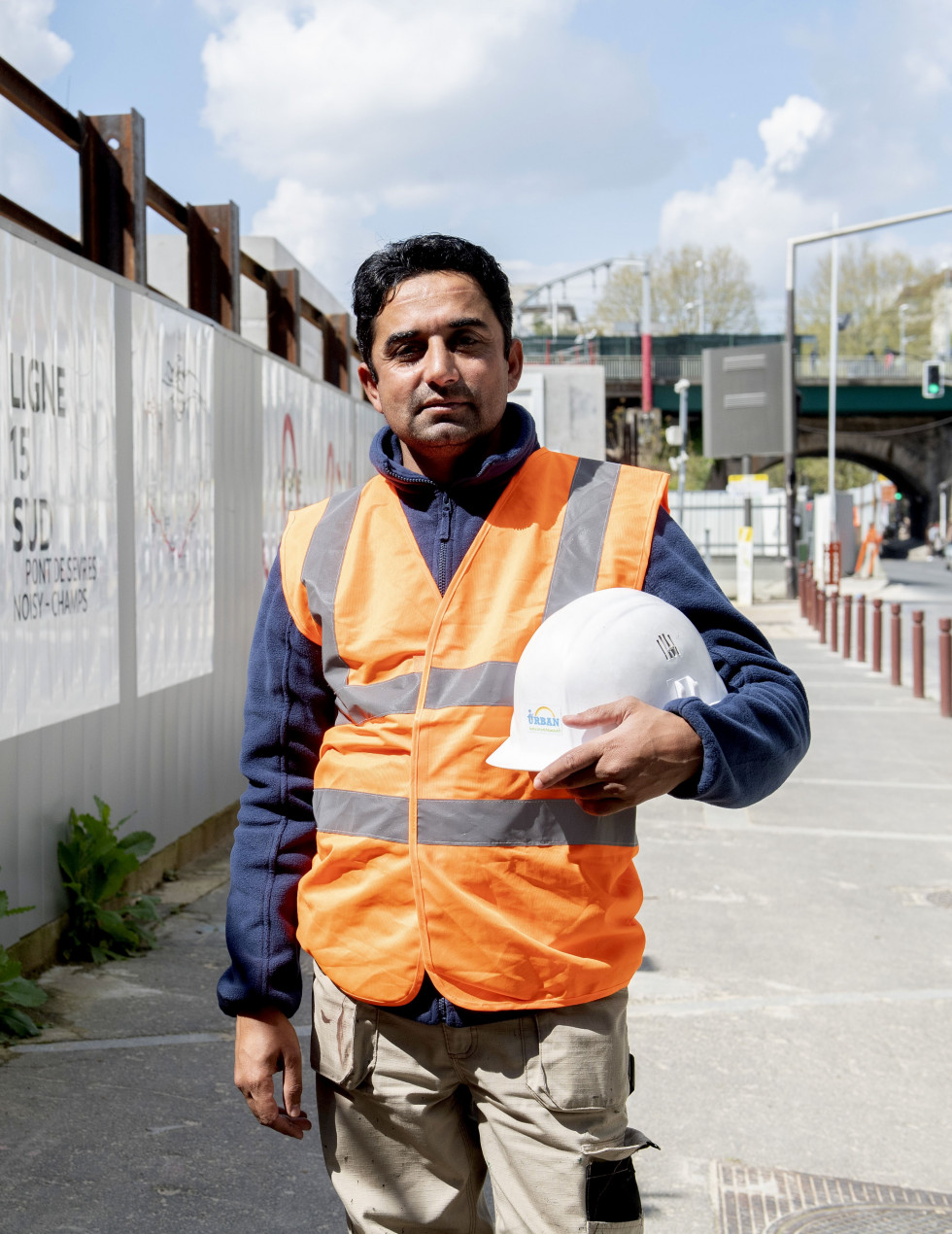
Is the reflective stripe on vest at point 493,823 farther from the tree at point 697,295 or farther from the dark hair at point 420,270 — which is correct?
the tree at point 697,295

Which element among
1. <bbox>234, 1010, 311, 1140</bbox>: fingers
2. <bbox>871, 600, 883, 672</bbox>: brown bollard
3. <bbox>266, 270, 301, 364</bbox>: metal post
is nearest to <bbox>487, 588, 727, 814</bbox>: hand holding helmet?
<bbox>234, 1010, 311, 1140</bbox>: fingers

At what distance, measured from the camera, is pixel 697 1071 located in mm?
4457

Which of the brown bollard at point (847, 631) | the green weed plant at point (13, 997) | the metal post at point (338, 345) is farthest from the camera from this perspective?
the brown bollard at point (847, 631)

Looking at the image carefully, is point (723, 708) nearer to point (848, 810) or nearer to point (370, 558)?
point (370, 558)

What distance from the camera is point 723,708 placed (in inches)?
75.9

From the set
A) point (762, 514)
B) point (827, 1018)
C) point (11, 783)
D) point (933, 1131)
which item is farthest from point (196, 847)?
point (762, 514)

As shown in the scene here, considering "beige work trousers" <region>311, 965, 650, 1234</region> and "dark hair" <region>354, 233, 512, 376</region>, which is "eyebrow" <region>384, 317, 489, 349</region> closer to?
"dark hair" <region>354, 233, 512, 376</region>

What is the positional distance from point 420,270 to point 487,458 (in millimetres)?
325

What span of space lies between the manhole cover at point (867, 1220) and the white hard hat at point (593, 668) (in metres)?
2.03

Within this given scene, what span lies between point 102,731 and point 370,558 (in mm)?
4050

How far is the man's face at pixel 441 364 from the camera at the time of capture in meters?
2.18

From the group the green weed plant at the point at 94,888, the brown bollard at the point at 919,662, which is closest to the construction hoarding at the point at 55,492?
the green weed plant at the point at 94,888

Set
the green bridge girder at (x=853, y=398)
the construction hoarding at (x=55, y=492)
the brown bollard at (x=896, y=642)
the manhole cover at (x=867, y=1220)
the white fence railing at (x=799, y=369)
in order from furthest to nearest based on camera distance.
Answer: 1. the white fence railing at (x=799, y=369)
2. the green bridge girder at (x=853, y=398)
3. the brown bollard at (x=896, y=642)
4. the construction hoarding at (x=55, y=492)
5. the manhole cover at (x=867, y=1220)

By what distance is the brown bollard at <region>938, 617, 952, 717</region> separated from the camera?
479 inches
